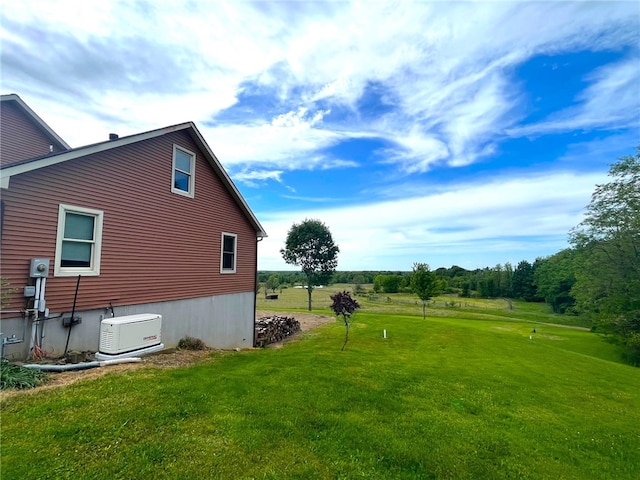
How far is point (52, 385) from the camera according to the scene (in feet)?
15.8

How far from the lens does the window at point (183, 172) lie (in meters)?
10.2

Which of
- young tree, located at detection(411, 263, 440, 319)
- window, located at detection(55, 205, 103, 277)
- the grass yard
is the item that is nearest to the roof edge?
Result: window, located at detection(55, 205, 103, 277)

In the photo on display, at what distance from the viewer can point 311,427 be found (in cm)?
412

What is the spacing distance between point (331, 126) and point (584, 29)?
10747 millimetres

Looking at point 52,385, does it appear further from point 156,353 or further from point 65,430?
point 156,353

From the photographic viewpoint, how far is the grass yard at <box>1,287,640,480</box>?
317cm

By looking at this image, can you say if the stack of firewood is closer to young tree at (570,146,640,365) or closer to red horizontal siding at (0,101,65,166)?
red horizontal siding at (0,101,65,166)

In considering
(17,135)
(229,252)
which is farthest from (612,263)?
(17,135)

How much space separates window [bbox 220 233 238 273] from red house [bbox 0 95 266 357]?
0.04 m

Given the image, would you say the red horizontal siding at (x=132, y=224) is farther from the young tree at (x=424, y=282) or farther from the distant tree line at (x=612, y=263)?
the distant tree line at (x=612, y=263)

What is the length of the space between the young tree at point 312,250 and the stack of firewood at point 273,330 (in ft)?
55.5

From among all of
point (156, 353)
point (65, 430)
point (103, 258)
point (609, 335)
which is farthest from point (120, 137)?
point (609, 335)

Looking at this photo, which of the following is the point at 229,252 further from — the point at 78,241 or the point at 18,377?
the point at 18,377

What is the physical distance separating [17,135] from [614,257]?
3421 cm
